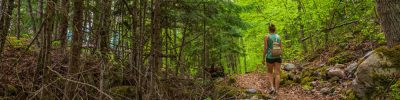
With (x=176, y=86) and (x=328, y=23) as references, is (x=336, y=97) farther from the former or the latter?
(x=328, y=23)

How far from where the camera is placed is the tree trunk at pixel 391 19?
18.9ft

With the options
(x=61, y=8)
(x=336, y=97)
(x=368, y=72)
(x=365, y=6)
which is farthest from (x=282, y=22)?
(x=61, y=8)

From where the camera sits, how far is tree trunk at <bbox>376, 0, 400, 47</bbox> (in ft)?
18.9

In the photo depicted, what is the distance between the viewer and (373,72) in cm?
518

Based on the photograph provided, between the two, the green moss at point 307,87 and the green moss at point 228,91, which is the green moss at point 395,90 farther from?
the green moss at point 228,91

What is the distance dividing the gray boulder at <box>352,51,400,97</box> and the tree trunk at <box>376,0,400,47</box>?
2.03ft

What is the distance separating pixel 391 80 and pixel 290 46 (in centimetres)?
1527

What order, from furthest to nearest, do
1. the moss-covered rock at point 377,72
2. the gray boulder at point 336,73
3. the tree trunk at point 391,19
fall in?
the gray boulder at point 336,73, the tree trunk at point 391,19, the moss-covered rock at point 377,72

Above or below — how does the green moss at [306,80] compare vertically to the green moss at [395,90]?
below

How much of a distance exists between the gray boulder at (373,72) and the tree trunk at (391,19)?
62cm

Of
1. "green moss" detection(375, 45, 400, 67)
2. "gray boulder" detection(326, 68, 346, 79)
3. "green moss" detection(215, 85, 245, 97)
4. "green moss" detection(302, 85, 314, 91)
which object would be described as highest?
"green moss" detection(375, 45, 400, 67)

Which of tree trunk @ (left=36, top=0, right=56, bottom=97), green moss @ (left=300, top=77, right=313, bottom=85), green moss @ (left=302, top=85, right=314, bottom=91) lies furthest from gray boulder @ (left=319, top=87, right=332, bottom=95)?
tree trunk @ (left=36, top=0, right=56, bottom=97)

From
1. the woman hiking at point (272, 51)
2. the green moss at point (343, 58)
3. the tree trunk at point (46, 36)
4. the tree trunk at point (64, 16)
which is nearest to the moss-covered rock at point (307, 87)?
the woman hiking at point (272, 51)

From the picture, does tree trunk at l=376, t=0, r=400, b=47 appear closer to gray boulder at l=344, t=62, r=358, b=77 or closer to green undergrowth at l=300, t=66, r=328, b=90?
gray boulder at l=344, t=62, r=358, b=77
